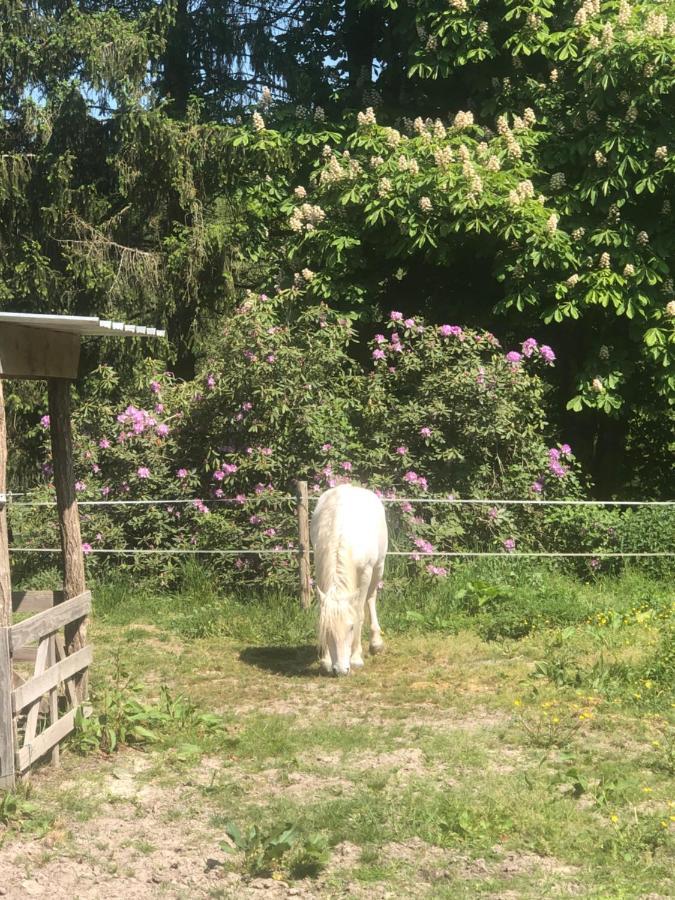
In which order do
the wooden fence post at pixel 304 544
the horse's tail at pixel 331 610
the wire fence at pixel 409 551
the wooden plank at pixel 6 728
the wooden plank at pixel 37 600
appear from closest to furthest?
the wooden plank at pixel 6 728
the wooden plank at pixel 37 600
the horse's tail at pixel 331 610
the wooden fence post at pixel 304 544
the wire fence at pixel 409 551

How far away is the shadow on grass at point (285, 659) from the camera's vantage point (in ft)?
28.4

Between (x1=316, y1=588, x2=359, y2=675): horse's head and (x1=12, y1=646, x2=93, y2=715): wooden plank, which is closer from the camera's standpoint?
(x1=12, y1=646, x2=93, y2=715): wooden plank

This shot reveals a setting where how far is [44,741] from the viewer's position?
20.2 feet

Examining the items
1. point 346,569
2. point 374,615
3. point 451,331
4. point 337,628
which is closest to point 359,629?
point 337,628

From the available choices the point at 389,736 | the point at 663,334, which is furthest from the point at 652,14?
the point at 389,736

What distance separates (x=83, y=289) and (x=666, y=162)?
7.61 metres

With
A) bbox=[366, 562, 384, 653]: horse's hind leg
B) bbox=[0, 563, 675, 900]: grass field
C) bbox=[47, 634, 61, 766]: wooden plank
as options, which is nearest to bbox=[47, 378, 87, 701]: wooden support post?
bbox=[47, 634, 61, 766]: wooden plank

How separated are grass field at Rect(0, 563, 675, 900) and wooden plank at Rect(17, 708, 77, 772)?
146 mm

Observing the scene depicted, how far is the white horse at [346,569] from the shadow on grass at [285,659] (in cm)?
27

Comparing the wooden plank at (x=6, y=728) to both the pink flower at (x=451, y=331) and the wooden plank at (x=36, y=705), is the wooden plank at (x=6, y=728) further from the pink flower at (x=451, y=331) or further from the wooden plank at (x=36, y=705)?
the pink flower at (x=451, y=331)

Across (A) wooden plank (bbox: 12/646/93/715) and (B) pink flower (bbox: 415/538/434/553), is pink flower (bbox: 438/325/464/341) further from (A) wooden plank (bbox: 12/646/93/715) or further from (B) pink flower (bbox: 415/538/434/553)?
(A) wooden plank (bbox: 12/646/93/715)

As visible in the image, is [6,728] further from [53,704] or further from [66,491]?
[66,491]

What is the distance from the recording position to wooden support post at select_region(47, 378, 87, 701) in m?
7.29

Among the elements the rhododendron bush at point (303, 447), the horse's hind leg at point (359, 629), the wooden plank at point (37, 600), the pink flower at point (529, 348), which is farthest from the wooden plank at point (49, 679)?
the pink flower at point (529, 348)
